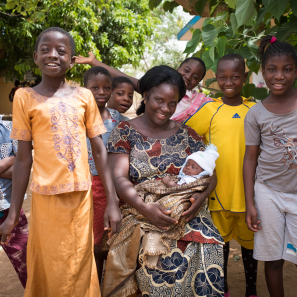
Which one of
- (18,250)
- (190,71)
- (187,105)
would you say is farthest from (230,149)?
(18,250)

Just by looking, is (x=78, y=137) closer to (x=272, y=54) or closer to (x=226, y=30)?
(x=272, y=54)

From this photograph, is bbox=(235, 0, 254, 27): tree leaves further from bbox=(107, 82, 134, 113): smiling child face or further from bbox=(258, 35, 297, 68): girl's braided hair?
bbox=(107, 82, 134, 113): smiling child face

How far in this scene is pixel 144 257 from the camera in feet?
7.06

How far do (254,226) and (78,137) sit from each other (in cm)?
133

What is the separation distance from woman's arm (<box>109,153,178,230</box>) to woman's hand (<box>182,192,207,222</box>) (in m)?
0.12

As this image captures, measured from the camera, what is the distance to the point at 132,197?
7.49 ft

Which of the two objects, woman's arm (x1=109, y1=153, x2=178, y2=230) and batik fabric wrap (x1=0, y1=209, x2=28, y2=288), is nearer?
woman's arm (x1=109, y1=153, x2=178, y2=230)

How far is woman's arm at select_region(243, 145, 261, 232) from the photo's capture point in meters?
2.29

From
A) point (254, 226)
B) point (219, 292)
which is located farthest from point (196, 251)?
point (254, 226)

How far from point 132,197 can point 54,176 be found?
0.61m

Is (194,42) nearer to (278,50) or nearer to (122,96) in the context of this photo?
(122,96)

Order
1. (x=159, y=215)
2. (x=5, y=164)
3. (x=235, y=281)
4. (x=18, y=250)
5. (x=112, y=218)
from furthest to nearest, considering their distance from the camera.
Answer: (x=235, y=281), (x=18, y=250), (x=5, y=164), (x=159, y=215), (x=112, y=218)

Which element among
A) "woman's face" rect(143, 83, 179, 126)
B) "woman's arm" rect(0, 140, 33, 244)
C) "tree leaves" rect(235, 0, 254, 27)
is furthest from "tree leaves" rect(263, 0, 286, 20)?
"woman's arm" rect(0, 140, 33, 244)

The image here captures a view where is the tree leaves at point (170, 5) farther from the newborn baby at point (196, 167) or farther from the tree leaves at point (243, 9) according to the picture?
the newborn baby at point (196, 167)
